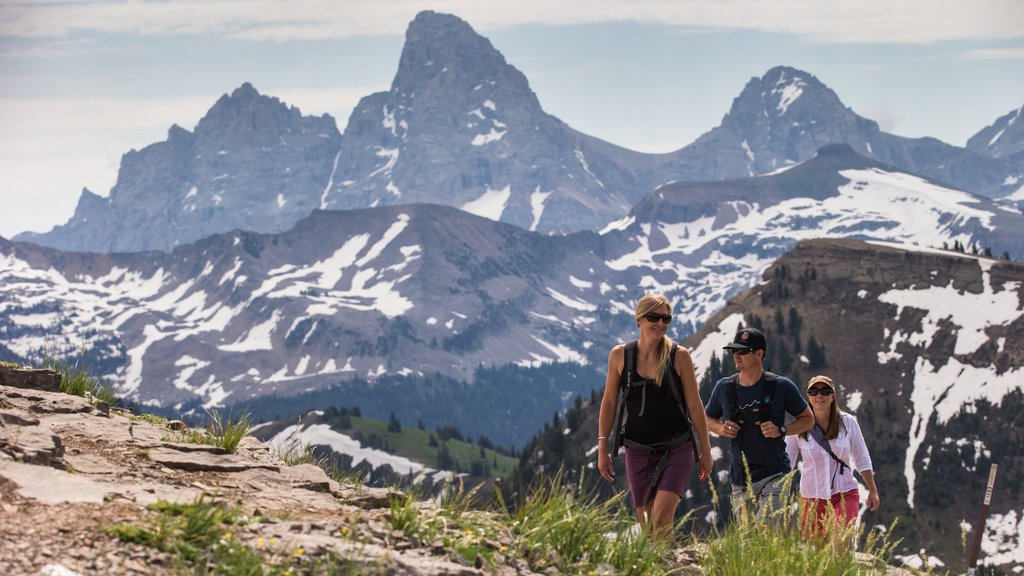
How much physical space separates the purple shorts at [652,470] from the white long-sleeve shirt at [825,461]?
2704 millimetres

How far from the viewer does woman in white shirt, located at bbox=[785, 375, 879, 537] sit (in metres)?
19.2

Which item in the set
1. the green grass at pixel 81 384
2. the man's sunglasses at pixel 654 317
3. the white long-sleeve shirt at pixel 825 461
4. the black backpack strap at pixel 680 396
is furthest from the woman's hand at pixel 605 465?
the green grass at pixel 81 384

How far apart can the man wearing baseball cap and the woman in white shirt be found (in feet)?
2.08

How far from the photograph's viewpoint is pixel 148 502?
13.3 m

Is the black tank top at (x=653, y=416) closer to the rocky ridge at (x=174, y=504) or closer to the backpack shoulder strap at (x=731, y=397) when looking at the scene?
the rocky ridge at (x=174, y=504)

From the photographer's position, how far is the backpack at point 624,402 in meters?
17.0

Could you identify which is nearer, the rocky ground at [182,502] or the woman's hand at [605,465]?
the rocky ground at [182,502]

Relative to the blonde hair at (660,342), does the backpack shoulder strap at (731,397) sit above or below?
below

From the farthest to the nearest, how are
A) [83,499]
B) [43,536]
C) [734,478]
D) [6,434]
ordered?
[734,478], [6,434], [83,499], [43,536]

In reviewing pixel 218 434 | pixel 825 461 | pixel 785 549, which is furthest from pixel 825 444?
pixel 218 434

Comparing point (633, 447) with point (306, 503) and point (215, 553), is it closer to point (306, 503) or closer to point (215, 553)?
point (306, 503)

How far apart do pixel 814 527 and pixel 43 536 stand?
32.0 ft

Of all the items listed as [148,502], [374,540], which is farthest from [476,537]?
[148,502]

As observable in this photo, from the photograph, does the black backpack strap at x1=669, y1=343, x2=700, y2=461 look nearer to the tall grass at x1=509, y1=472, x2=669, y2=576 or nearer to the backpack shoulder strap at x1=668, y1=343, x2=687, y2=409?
the backpack shoulder strap at x1=668, y1=343, x2=687, y2=409
